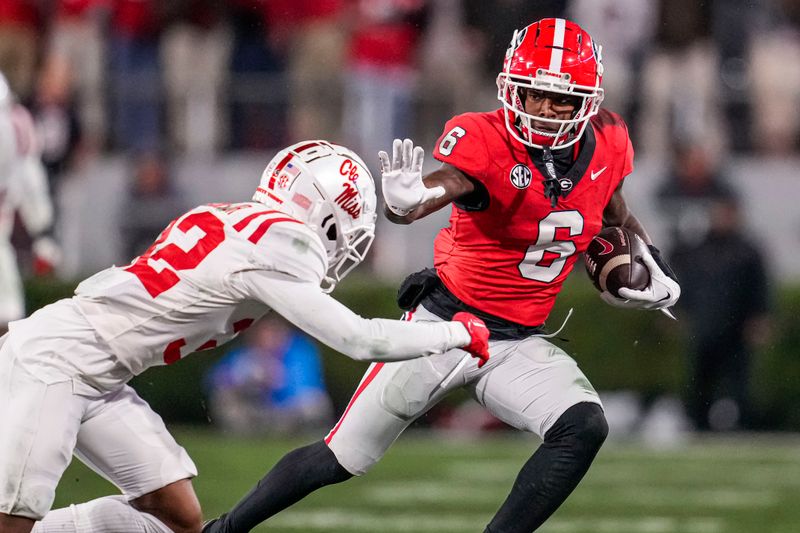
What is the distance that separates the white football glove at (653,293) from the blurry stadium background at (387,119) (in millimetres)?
4409

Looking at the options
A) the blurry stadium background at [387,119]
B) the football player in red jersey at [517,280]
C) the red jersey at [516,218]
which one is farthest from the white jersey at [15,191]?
the red jersey at [516,218]

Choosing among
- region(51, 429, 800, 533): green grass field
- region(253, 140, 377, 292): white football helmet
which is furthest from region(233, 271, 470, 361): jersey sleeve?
region(51, 429, 800, 533): green grass field

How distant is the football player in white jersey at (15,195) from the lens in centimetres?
705

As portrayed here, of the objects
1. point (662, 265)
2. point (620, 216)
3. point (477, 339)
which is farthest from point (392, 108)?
point (477, 339)

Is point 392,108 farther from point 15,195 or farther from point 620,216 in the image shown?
point 620,216

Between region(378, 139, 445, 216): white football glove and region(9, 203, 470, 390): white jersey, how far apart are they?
10.2 inches

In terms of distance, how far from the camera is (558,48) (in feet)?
15.2

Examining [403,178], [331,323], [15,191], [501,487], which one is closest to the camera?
[331,323]

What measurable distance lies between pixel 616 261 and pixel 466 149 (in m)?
0.61

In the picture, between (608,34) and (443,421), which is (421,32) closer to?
(608,34)

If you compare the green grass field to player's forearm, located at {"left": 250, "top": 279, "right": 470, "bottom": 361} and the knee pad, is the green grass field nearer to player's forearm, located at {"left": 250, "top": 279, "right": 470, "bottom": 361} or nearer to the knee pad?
the knee pad

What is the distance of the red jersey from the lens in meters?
4.57

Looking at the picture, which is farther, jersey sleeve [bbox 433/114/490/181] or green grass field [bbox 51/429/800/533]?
green grass field [bbox 51/429/800/533]

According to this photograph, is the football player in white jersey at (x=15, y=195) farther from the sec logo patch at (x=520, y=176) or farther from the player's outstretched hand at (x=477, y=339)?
the player's outstretched hand at (x=477, y=339)
